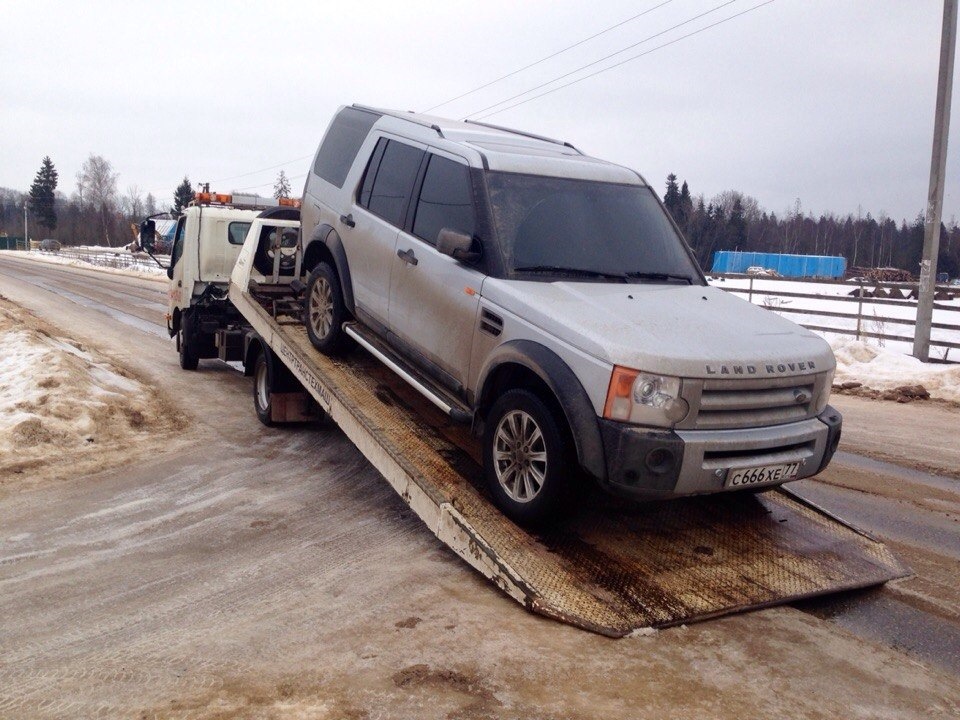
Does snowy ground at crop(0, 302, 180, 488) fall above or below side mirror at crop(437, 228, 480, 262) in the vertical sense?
below

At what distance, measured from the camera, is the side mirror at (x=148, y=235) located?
1267cm

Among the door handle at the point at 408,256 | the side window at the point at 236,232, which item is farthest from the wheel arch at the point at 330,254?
the side window at the point at 236,232

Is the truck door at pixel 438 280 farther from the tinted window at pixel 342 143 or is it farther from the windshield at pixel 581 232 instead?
the tinted window at pixel 342 143

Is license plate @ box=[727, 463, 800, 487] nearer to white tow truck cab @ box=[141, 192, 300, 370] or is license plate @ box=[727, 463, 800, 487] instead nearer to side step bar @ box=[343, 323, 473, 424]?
side step bar @ box=[343, 323, 473, 424]

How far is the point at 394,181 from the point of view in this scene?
6438 mm

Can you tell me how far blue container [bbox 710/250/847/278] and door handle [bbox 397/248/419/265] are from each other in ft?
251

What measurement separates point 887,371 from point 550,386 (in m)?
9.21

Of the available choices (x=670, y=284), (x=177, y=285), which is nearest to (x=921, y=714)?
(x=670, y=284)

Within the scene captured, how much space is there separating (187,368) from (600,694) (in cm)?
1015

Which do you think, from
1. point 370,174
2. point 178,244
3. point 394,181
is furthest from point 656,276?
point 178,244

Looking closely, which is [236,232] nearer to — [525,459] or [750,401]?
[525,459]

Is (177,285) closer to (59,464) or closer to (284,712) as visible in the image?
(59,464)

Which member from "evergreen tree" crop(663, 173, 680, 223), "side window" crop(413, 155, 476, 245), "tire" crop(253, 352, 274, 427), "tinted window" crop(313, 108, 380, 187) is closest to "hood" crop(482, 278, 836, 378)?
"side window" crop(413, 155, 476, 245)

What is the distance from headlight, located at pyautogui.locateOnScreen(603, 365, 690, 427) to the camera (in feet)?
13.8
